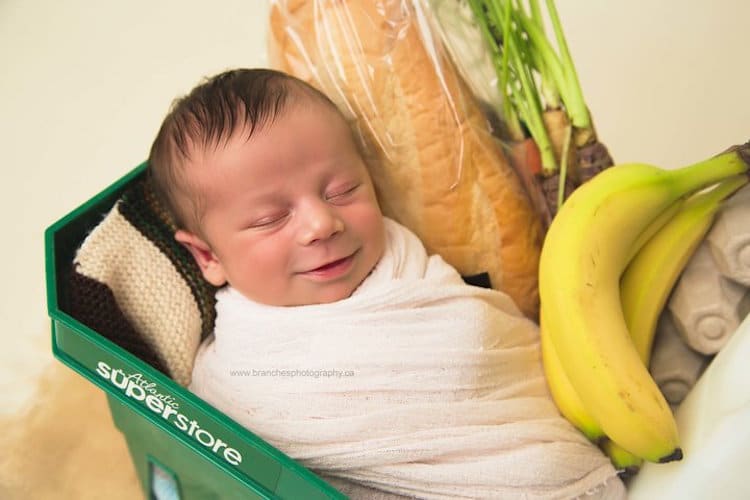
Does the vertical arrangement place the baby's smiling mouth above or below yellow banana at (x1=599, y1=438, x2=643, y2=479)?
above

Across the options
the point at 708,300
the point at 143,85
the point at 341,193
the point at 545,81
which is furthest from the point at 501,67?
the point at 143,85

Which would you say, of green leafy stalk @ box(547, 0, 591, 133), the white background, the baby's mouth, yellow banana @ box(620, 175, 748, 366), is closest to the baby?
the baby's mouth

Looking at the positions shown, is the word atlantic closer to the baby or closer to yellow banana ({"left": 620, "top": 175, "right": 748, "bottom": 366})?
the baby

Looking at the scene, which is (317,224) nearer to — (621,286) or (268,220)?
(268,220)

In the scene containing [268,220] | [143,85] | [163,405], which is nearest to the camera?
[163,405]

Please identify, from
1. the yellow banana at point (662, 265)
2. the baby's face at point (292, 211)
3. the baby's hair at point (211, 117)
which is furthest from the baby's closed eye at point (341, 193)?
the yellow banana at point (662, 265)

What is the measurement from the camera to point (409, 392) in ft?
2.35

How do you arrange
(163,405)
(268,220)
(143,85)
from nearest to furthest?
(163,405) < (268,220) < (143,85)

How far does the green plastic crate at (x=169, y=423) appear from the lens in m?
0.62

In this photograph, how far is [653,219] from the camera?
0.74 metres

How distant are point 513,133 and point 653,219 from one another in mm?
223

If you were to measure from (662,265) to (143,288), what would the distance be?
0.59 m

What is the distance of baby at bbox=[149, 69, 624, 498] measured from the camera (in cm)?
Result: 69

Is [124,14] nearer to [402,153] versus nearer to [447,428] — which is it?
[402,153]
